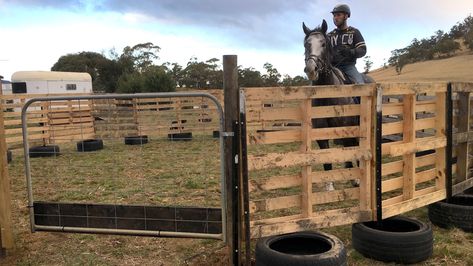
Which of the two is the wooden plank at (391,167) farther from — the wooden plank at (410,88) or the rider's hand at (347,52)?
the rider's hand at (347,52)

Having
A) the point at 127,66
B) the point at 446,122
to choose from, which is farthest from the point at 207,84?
the point at 446,122

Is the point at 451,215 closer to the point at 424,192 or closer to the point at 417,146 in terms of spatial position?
the point at 424,192

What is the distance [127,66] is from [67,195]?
6494 centimetres

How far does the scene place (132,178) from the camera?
854 cm

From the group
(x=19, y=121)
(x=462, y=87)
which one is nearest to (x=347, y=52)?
(x=462, y=87)

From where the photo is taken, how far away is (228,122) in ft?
12.7

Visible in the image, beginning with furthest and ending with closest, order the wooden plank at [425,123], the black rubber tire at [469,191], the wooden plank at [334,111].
A: the black rubber tire at [469,191]
the wooden plank at [425,123]
the wooden plank at [334,111]

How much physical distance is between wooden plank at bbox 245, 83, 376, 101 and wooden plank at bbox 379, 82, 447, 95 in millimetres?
240

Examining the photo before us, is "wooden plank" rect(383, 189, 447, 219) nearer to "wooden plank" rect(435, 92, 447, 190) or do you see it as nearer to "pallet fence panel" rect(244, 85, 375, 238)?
"wooden plank" rect(435, 92, 447, 190)

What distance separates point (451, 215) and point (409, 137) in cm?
123

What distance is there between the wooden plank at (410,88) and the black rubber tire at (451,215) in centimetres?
148

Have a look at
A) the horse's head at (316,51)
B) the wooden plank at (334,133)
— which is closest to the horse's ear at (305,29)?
the horse's head at (316,51)

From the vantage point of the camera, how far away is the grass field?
454cm

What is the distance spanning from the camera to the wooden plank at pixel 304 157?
3997 millimetres
